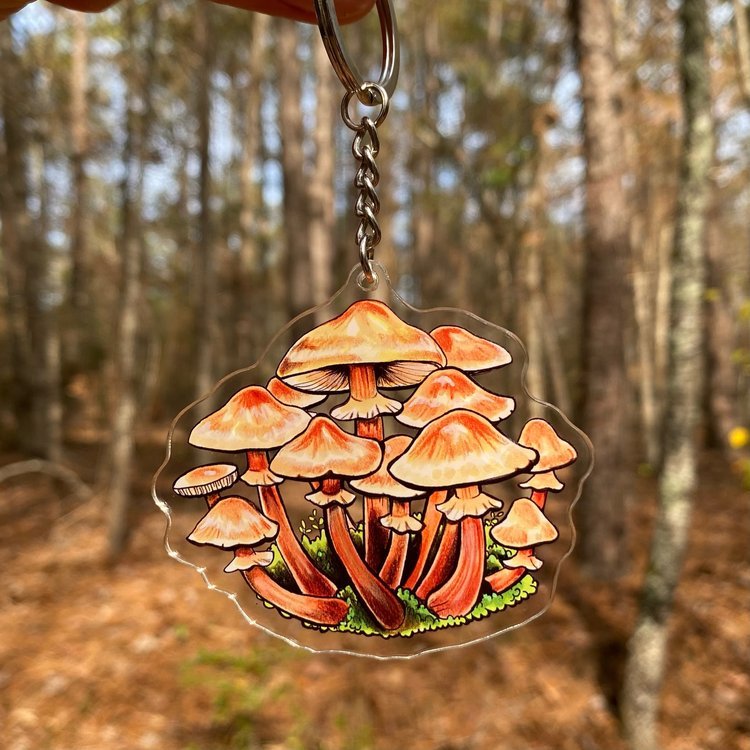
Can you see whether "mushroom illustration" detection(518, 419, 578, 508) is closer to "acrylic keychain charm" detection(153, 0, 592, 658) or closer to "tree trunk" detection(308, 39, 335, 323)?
"acrylic keychain charm" detection(153, 0, 592, 658)

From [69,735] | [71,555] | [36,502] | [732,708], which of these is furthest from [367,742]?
[36,502]

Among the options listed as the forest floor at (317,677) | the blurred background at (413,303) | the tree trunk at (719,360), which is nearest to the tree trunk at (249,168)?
the blurred background at (413,303)

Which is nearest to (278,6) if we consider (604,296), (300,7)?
(300,7)

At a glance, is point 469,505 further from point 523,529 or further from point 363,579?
point 363,579

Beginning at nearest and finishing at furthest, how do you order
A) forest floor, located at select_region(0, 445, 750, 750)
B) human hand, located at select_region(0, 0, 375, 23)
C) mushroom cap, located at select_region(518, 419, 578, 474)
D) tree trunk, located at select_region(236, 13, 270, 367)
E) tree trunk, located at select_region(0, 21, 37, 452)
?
mushroom cap, located at select_region(518, 419, 578, 474) < human hand, located at select_region(0, 0, 375, 23) < forest floor, located at select_region(0, 445, 750, 750) < tree trunk, located at select_region(0, 21, 37, 452) < tree trunk, located at select_region(236, 13, 270, 367)

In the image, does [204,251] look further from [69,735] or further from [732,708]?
[732,708]

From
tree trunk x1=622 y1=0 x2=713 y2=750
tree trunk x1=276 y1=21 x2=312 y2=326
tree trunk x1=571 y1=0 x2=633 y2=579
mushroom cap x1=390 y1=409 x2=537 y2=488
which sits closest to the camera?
mushroom cap x1=390 y1=409 x2=537 y2=488


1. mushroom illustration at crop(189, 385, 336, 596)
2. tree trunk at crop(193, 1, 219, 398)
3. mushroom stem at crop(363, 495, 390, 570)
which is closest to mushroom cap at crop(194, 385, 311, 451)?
mushroom illustration at crop(189, 385, 336, 596)
